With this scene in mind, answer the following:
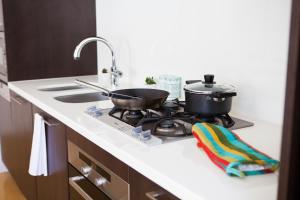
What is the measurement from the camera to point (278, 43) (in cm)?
141

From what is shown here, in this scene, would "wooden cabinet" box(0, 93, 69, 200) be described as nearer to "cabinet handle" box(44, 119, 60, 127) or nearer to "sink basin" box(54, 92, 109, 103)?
"cabinet handle" box(44, 119, 60, 127)

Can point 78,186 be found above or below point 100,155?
below

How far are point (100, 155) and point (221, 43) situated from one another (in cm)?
75

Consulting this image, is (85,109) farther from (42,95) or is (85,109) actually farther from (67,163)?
(42,95)

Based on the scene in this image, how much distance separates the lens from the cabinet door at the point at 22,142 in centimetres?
234

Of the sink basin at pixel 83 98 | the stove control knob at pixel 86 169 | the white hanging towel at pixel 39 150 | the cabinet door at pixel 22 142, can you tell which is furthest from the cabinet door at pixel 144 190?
the cabinet door at pixel 22 142

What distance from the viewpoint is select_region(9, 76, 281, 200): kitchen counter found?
0.88 metres

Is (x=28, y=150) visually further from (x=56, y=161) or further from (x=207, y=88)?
(x=207, y=88)

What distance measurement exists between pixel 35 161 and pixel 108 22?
118 cm

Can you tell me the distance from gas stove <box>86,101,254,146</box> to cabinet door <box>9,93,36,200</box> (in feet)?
2.74

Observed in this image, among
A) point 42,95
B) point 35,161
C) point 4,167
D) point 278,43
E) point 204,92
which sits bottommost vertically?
point 4,167

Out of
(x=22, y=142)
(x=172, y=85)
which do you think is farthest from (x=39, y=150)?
(x=172, y=85)

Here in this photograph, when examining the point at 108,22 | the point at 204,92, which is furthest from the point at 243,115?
the point at 108,22

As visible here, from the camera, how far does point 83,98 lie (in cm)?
229
